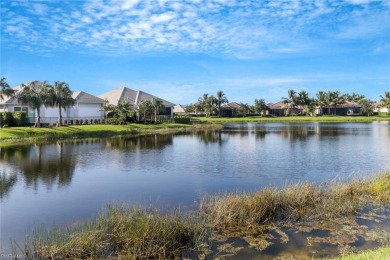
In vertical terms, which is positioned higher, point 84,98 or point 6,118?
point 84,98

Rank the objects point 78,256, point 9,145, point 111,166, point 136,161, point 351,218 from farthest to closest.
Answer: point 9,145 → point 136,161 → point 111,166 → point 351,218 → point 78,256

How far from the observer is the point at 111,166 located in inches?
1054

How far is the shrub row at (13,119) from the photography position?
50.9 m

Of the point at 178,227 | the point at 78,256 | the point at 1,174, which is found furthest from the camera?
the point at 1,174

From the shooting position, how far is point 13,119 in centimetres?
5281

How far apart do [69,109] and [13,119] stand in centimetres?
1339

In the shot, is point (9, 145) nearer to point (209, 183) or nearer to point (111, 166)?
point (111, 166)

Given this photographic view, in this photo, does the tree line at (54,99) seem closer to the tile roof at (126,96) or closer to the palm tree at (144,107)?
the palm tree at (144,107)

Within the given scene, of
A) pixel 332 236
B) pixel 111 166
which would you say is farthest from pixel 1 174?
pixel 332 236

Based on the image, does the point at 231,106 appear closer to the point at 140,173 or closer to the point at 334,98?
the point at 334,98

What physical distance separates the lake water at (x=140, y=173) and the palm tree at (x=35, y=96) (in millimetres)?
14599

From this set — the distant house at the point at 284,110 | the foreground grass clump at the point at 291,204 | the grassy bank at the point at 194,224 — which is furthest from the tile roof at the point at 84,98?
the distant house at the point at 284,110

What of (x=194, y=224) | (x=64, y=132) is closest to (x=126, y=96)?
(x=64, y=132)

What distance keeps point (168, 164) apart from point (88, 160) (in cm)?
706
